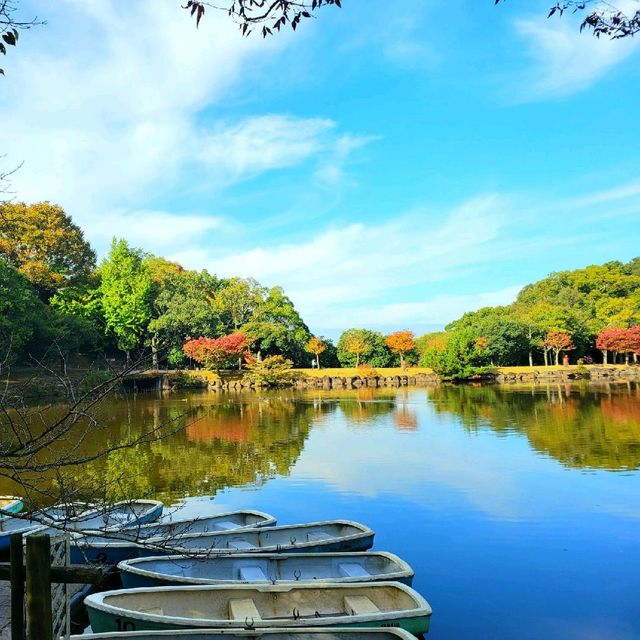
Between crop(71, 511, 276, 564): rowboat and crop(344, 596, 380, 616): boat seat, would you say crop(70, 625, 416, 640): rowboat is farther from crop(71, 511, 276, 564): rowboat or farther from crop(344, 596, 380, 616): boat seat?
crop(71, 511, 276, 564): rowboat

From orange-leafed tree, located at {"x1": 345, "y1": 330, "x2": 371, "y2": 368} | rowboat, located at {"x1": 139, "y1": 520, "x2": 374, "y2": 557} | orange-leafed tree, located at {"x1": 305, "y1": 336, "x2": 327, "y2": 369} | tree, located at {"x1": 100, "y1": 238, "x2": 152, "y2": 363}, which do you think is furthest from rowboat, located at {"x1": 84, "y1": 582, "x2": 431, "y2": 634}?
orange-leafed tree, located at {"x1": 345, "y1": 330, "x2": 371, "y2": 368}

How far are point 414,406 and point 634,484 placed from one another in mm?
16787

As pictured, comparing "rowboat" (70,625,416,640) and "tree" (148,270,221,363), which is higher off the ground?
"tree" (148,270,221,363)

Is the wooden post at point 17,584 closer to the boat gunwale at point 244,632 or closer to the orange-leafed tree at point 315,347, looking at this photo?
the boat gunwale at point 244,632

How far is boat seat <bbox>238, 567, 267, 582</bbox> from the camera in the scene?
5.78 metres

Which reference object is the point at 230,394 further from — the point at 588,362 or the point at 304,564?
the point at 304,564

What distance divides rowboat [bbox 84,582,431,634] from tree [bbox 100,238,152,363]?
37.3m

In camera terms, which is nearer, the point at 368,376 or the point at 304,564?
the point at 304,564

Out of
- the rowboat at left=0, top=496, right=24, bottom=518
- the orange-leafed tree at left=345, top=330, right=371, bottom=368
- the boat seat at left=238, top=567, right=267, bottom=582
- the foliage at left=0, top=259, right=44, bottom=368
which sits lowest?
the boat seat at left=238, top=567, right=267, bottom=582

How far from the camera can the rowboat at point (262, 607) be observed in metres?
4.46

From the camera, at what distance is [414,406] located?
1108 inches

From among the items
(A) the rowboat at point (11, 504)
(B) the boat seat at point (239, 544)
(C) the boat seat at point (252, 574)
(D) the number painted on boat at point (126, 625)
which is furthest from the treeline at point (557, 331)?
(D) the number painted on boat at point (126, 625)

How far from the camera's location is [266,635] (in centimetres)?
436

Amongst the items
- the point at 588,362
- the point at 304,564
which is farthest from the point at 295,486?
the point at 588,362
